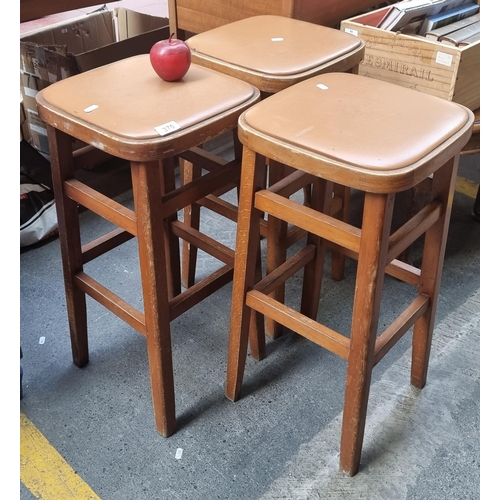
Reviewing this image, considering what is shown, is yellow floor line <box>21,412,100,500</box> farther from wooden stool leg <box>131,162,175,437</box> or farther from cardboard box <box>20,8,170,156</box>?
cardboard box <box>20,8,170,156</box>

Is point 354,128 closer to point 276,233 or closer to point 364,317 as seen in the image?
point 364,317

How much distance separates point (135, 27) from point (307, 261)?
1855 millimetres

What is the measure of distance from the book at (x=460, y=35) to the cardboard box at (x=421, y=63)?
12 centimetres

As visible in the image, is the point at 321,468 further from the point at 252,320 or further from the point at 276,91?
the point at 276,91

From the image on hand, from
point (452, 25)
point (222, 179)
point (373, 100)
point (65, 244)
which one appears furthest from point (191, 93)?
point (452, 25)

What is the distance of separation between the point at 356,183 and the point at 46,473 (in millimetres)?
1043

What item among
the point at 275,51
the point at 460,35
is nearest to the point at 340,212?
the point at 275,51

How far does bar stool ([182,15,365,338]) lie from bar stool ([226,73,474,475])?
101 millimetres

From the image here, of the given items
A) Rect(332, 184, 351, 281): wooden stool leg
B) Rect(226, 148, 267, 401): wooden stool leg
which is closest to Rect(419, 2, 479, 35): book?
Rect(332, 184, 351, 281): wooden stool leg

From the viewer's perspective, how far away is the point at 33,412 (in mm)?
1656

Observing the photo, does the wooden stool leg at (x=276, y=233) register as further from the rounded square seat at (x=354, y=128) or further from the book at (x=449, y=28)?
the book at (x=449, y=28)

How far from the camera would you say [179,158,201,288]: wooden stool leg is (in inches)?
76.7

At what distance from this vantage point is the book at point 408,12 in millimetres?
2033

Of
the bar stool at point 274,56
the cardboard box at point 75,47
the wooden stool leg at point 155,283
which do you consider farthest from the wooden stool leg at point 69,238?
the cardboard box at point 75,47
